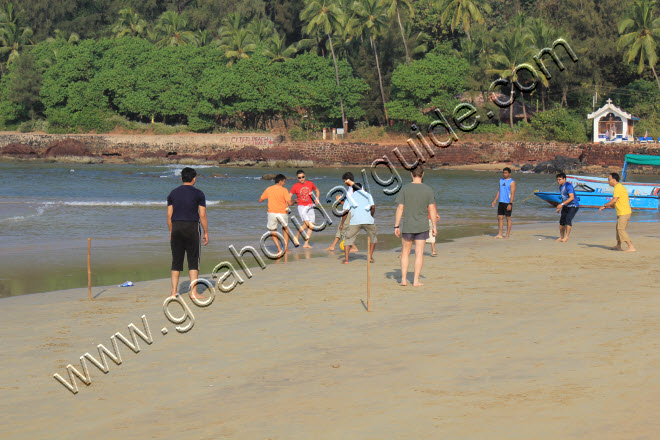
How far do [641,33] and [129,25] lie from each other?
5453 centimetres

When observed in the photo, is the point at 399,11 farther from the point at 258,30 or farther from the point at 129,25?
the point at 129,25

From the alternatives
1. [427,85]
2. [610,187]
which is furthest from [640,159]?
[427,85]

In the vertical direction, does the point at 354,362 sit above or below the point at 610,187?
below

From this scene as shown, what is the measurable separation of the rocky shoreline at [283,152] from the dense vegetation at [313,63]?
8.18 feet

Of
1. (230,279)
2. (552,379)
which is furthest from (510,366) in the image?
(230,279)

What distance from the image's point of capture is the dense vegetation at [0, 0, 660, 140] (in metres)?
63.8

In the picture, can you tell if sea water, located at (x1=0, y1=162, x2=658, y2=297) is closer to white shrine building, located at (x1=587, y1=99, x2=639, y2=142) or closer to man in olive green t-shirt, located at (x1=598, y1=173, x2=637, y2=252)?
man in olive green t-shirt, located at (x1=598, y1=173, x2=637, y2=252)

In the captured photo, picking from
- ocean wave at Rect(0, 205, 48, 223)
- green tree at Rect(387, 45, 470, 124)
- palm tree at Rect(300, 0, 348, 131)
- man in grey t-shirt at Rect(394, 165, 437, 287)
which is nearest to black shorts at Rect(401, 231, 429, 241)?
man in grey t-shirt at Rect(394, 165, 437, 287)

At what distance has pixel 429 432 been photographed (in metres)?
5.17

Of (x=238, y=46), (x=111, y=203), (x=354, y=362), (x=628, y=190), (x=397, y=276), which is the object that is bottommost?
(x=111, y=203)

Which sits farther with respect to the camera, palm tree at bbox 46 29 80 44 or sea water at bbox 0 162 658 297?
palm tree at bbox 46 29 80 44

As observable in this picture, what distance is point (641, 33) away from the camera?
58.2 m

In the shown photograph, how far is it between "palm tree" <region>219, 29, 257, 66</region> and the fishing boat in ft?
164

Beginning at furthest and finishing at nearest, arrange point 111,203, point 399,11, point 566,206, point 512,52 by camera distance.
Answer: point 399,11, point 512,52, point 111,203, point 566,206
